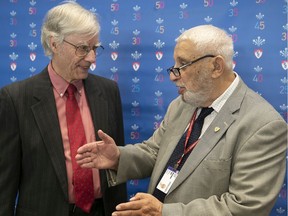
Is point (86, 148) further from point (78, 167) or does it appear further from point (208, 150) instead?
point (208, 150)

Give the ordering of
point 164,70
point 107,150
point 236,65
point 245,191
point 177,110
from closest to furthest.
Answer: point 245,191 < point 107,150 < point 177,110 < point 236,65 < point 164,70

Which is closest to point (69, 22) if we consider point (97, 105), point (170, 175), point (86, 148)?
point (97, 105)

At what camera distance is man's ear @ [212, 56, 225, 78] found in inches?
65.0

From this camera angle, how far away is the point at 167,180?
5.52 ft

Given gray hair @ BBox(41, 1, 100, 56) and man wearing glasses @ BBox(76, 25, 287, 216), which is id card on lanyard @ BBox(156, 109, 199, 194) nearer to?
man wearing glasses @ BBox(76, 25, 287, 216)

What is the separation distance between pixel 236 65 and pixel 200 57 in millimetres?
619

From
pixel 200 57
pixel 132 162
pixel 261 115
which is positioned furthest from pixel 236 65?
pixel 132 162

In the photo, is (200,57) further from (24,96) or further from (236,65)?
(24,96)

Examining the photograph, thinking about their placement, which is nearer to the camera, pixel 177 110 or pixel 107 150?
pixel 107 150

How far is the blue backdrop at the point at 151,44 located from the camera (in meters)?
2.12

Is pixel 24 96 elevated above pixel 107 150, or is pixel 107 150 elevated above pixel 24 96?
pixel 24 96

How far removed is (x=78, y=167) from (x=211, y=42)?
932mm

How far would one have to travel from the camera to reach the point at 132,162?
1.88 meters

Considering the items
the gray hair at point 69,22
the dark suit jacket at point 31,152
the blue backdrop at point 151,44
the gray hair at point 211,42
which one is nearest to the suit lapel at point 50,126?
the dark suit jacket at point 31,152
